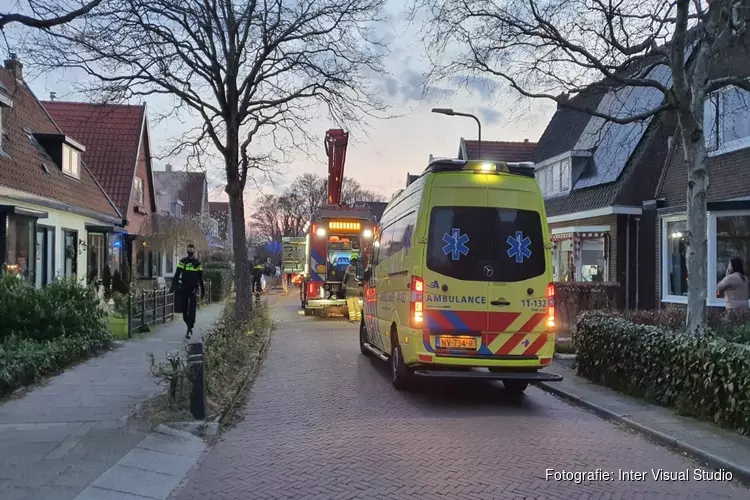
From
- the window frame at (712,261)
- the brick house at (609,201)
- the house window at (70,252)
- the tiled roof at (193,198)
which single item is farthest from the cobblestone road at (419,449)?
the tiled roof at (193,198)

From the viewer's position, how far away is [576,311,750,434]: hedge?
6836 mm

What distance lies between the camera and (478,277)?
27.3 feet

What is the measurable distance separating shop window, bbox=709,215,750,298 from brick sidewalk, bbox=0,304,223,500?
12264 millimetres

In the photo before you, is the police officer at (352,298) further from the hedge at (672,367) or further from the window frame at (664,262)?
the hedge at (672,367)

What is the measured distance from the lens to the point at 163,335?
15.2m

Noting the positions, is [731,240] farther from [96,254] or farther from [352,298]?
[96,254]

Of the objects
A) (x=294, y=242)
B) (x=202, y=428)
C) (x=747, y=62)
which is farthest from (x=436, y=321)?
(x=294, y=242)

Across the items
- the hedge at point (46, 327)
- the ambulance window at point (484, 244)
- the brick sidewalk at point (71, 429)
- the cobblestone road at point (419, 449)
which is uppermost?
the ambulance window at point (484, 244)

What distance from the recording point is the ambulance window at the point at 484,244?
→ 8344 millimetres

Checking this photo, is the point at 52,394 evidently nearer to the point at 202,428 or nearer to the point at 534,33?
the point at 202,428

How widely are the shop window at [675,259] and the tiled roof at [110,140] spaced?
1837 cm

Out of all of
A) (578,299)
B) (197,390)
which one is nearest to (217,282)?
(578,299)

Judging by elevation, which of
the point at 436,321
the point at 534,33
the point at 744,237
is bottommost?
the point at 436,321

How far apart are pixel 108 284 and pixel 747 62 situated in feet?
56.5
